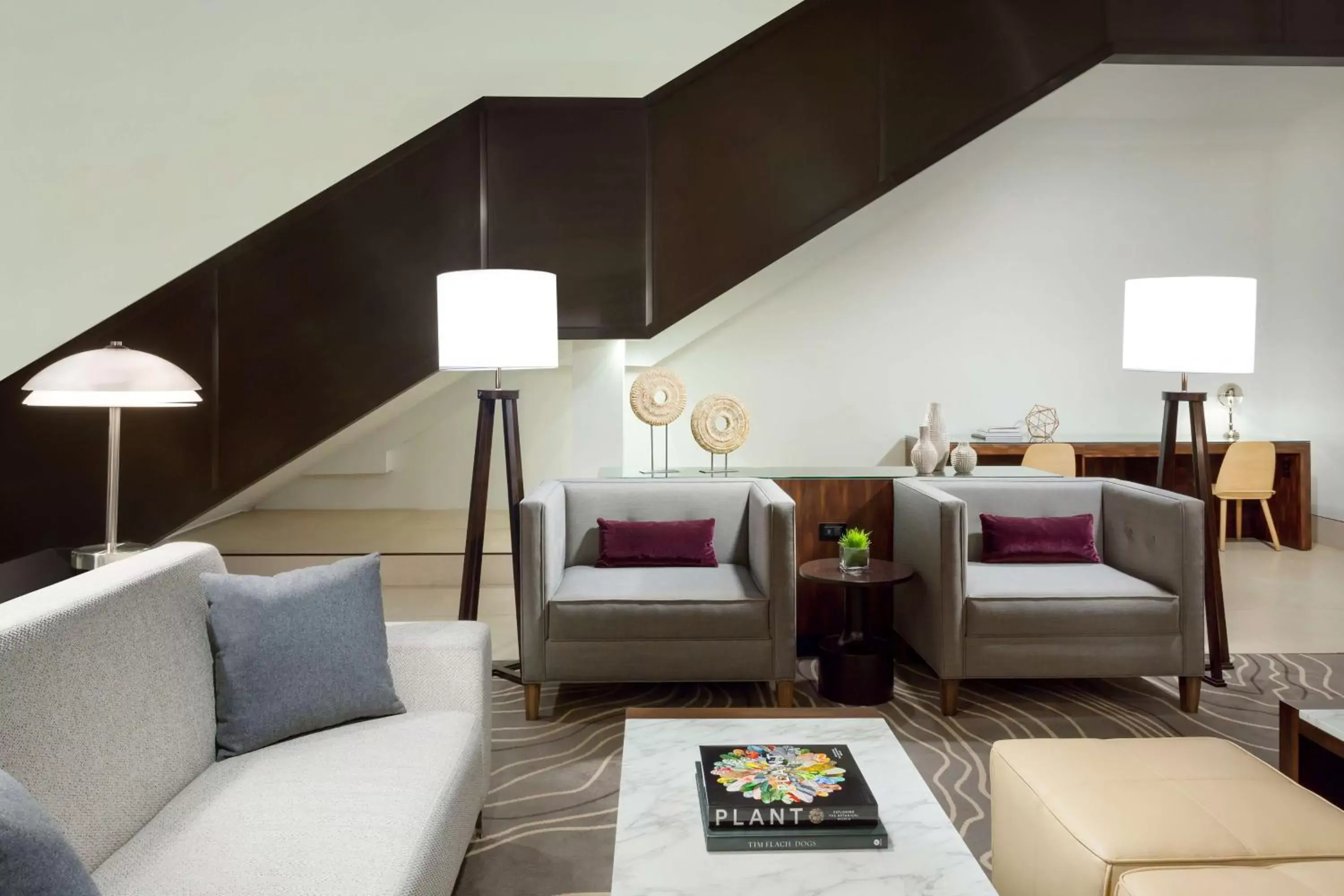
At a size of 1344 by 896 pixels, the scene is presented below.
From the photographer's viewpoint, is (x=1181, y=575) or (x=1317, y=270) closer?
(x=1181, y=575)

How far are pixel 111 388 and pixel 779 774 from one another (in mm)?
2168

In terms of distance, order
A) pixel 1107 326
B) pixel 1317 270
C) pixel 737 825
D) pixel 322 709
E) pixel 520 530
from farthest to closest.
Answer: pixel 1107 326 < pixel 1317 270 < pixel 520 530 < pixel 322 709 < pixel 737 825

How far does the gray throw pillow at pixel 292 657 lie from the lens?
6.68ft

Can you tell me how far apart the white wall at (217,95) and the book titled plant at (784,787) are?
356cm

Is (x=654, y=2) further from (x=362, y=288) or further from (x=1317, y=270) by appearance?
(x=1317, y=270)

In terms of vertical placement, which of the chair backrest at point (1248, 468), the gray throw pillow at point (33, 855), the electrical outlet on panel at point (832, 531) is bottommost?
the gray throw pillow at point (33, 855)

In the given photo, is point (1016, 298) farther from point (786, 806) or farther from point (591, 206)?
point (786, 806)

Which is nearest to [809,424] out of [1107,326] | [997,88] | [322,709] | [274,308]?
[1107,326]

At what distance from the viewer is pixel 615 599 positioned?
3.26m

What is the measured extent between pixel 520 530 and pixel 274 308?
173 centimetres

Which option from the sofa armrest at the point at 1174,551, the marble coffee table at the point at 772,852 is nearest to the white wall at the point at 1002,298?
the sofa armrest at the point at 1174,551

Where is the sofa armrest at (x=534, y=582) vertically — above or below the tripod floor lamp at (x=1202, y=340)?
below

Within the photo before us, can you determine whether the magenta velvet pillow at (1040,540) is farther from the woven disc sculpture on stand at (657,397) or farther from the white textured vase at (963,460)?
the woven disc sculpture on stand at (657,397)

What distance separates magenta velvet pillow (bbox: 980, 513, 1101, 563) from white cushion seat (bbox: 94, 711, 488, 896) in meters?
2.30
